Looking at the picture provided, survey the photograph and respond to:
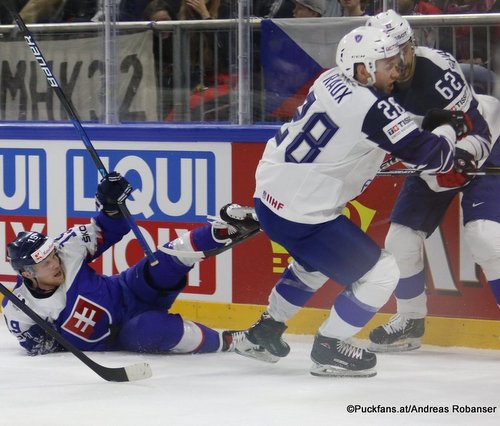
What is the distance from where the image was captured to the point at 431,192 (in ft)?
14.4

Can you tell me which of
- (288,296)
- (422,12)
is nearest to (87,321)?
(288,296)

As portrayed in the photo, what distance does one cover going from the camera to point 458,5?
459 cm

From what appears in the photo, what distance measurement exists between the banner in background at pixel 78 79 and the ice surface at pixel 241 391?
1214 mm

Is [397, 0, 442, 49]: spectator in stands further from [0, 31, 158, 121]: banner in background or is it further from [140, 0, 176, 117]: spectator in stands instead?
[0, 31, 158, 121]: banner in background

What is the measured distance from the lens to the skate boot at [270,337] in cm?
427

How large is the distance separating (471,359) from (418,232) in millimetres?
484

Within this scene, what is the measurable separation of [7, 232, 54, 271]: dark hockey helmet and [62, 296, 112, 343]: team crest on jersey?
0.67 feet

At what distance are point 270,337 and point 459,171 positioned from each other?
0.86 metres

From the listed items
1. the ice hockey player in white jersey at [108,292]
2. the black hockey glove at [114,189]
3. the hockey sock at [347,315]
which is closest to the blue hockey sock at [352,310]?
the hockey sock at [347,315]

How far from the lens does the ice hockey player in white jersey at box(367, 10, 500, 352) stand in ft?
13.6

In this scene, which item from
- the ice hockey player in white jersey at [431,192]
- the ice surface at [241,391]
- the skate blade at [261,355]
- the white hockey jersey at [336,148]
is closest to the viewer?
the ice surface at [241,391]

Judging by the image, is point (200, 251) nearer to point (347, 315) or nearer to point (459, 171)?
point (347, 315)

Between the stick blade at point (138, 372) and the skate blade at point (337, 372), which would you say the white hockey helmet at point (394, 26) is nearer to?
the skate blade at point (337, 372)

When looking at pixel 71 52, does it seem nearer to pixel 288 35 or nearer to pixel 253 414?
pixel 288 35
